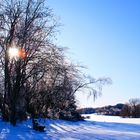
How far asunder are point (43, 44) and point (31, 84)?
607 cm

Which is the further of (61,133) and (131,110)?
(131,110)

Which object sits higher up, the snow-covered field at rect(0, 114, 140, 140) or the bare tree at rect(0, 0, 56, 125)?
the bare tree at rect(0, 0, 56, 125)

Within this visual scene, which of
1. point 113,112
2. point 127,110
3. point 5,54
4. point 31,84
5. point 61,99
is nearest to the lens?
point 5,54

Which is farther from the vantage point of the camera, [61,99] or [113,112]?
[113,112]

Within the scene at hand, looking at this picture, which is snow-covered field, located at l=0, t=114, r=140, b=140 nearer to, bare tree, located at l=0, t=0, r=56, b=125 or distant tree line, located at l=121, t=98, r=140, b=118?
bare tree, located at l=0, t=0, r=56, b=125

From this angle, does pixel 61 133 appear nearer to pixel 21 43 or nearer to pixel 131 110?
pixel 21 43

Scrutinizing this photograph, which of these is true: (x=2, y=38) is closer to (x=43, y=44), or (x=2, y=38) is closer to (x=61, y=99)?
(x=43, y=44)

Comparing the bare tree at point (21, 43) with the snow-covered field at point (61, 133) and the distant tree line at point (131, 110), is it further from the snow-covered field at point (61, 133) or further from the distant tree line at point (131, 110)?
the distant tree line at point (131, 110)

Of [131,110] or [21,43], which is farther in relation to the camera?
[131,110]

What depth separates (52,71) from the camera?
28828mm

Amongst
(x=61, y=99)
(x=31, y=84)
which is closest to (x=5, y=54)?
(x=31, y=84)

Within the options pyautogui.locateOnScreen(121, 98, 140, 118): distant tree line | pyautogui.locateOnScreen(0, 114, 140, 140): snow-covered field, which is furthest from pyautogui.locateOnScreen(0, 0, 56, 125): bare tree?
pyautogui.locateOnScreen(121, 98, 140, 118): distant tree line

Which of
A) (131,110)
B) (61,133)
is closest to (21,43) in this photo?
(61,133)

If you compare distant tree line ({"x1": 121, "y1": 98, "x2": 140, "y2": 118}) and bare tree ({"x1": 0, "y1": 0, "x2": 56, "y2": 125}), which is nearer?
bare tree ({"x1": 0, "y1": 0, "x2": 56, "y2": 125})
